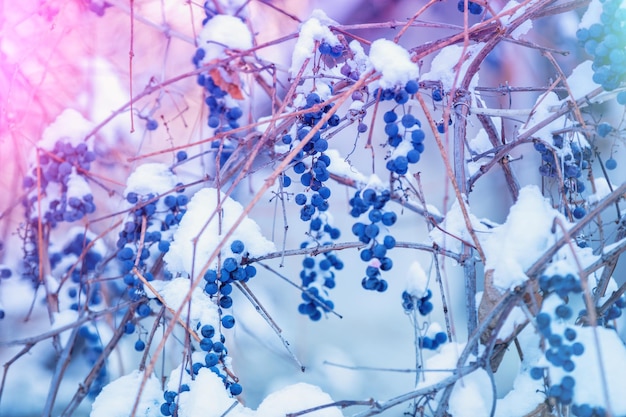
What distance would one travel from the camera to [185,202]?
1.60m

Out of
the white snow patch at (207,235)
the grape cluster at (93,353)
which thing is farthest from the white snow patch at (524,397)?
the grape cluster at (93,353)

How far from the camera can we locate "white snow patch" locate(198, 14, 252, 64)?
166cm

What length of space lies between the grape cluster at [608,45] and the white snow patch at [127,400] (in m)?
1.01

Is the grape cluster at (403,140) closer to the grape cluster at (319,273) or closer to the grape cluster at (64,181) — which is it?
the grape cluster at (319,273)

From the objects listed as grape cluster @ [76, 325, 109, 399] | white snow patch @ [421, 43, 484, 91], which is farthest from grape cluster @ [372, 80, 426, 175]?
grape cluster @ [76, 325, 109, 399]

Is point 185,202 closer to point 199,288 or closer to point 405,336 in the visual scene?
point 199,288

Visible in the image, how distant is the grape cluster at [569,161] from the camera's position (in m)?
1.30

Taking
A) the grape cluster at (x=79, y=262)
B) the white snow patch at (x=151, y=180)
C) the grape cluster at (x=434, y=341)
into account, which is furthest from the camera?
the grape cluster at (x=79, y=262)

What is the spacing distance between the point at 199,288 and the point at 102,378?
2.20 ft

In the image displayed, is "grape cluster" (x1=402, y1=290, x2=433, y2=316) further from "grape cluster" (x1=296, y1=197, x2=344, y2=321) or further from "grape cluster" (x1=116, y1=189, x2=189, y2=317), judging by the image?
"grape cluster" (x1=116, y1=189, x2=189, y2=317)

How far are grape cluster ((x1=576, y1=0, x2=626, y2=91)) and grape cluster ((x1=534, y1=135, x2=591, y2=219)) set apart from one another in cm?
16

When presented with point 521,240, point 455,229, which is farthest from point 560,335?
point 455,229

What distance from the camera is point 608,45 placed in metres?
1.17

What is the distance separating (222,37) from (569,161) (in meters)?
0.85
